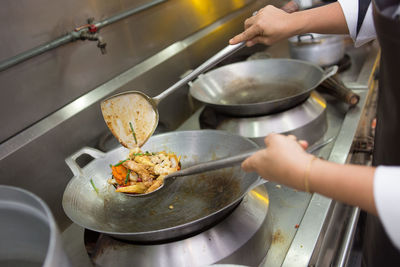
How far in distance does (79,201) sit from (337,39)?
146 centimetres

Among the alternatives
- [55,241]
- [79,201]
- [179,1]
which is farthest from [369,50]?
[55,241]

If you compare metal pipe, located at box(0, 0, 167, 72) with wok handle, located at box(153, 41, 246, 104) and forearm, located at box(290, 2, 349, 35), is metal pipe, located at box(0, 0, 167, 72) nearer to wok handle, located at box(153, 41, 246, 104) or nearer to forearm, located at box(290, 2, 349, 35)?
wok handle, located at box(153, 41, 246, 104)

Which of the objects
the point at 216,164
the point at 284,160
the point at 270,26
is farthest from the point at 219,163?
the point at 270,26

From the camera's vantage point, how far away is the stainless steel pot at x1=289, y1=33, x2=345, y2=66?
5.82 ft

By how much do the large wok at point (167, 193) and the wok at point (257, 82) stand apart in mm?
266

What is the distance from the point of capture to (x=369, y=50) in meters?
2.08

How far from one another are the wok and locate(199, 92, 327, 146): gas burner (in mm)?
43

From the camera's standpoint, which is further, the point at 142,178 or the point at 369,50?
the point at 369,50

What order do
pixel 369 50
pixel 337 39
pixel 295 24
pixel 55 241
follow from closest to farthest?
pixel 55 241, pixel 295 24, pixel 337 39, pixel 369 50

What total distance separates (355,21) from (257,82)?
1.98 ft

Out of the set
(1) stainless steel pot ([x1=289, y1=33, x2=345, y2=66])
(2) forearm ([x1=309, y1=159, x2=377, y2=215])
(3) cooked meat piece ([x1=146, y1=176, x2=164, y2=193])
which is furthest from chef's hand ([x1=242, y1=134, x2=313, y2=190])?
(1) stainless steel pot ([x1=289, y1=33, x2=345, y2=66])

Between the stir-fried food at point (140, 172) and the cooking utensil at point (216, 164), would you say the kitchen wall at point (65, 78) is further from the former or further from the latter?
the cooking utensil at point (216, 164)

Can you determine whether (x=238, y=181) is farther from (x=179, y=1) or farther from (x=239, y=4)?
(x=239, y=4)

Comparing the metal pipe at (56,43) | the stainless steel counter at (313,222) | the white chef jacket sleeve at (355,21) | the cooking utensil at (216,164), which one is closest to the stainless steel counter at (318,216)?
the stainless steel counter at (313,222)
